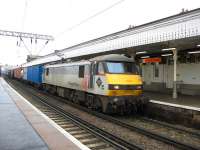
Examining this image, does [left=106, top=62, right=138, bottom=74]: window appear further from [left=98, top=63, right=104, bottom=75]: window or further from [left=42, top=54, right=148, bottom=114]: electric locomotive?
[left=98, top=63, right=104, bottom=75]: window

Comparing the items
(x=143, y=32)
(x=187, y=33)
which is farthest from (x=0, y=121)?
(x=143, y=32)

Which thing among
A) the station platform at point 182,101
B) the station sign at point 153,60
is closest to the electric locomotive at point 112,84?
the station platform at point 182,101

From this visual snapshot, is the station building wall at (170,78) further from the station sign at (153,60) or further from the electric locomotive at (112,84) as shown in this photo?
the electric locomotive at (112,84)

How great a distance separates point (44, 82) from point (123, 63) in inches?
654

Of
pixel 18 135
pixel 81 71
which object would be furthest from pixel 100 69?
pixel 18 135

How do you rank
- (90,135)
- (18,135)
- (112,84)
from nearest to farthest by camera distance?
(18,135), (90,135), (112,84)

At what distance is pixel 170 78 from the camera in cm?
2416

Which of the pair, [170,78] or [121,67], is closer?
[121,67]

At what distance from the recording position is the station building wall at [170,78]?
70.2ft

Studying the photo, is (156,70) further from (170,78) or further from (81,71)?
(81,71)

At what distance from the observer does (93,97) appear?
16.4m

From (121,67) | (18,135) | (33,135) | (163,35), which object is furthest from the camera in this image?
(163,35)

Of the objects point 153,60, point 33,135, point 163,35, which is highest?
point 163,35

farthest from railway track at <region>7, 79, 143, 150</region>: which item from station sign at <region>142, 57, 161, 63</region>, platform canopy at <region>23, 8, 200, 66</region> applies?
station sign at <region>142, 57, 161, 63</region>
